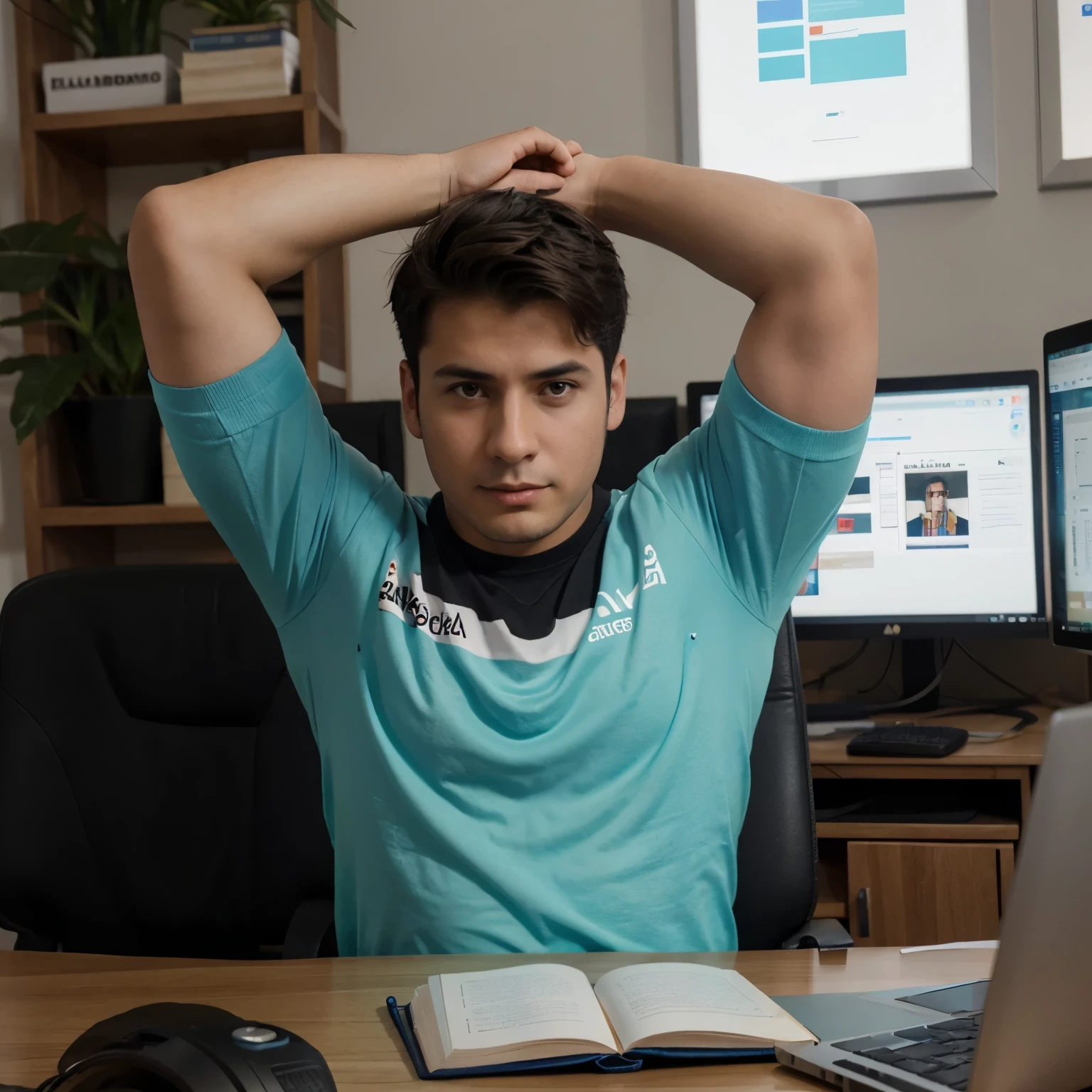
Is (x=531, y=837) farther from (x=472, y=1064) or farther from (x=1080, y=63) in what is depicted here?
(x=1080, y=63)

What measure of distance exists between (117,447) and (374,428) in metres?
0.51

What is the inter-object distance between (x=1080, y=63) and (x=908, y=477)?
83 cm

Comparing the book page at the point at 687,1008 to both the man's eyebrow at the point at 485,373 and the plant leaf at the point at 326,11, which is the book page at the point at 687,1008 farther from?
the plant leaf at the point at 326,11

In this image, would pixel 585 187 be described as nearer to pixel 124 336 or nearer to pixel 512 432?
pixel 512 432

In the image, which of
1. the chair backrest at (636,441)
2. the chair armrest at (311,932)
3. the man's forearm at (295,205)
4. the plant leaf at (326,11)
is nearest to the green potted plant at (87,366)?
the plant leaf at (326,11)

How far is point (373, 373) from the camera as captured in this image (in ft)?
7.27

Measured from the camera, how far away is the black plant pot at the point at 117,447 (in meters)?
2.04

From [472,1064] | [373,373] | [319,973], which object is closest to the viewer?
[472,1064]

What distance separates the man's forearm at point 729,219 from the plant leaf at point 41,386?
1229 millimetres

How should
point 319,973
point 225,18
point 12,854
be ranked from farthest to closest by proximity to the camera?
point 225,18, point 12,854, point 319,973

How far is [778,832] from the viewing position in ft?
3.93

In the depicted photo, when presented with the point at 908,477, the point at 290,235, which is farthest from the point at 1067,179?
the point at 290,235

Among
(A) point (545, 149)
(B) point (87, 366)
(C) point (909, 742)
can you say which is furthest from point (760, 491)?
(B) point (87, 366)

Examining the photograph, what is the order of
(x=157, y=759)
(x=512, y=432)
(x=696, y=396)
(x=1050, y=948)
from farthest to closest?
(x=696, y=396), (x=157, y=759), (x=512, y=432), (x=1050, y=948)
